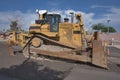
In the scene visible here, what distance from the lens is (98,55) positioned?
41.1 ft

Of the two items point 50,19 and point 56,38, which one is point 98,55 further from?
point 50,19

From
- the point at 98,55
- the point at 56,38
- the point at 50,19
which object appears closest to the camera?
the point at 98,55

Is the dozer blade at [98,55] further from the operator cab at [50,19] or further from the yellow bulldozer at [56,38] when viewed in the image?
the operator cab at [50,19]

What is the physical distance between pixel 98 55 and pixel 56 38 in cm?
385

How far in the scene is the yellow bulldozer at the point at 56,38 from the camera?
14.3 meters

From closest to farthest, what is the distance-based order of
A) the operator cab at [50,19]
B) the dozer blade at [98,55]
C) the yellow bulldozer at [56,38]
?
the dozer blade at [98,55] < the yellow bulldozer at [56,38] < the operator cab at [50,19]

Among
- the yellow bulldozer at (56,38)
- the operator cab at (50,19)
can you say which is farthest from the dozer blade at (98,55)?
the operator cab at (50,19)

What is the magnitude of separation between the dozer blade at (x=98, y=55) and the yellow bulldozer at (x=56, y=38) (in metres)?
1.01

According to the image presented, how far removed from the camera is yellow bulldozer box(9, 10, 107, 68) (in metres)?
14.3

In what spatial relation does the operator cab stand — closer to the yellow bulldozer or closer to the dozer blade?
the yellow bulldozer

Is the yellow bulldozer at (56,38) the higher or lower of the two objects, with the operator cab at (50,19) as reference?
lower

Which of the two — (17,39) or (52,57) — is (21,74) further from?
(17,39)

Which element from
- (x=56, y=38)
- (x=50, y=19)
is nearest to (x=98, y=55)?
(x=56, y=38)

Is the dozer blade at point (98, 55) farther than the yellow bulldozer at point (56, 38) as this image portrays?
No
